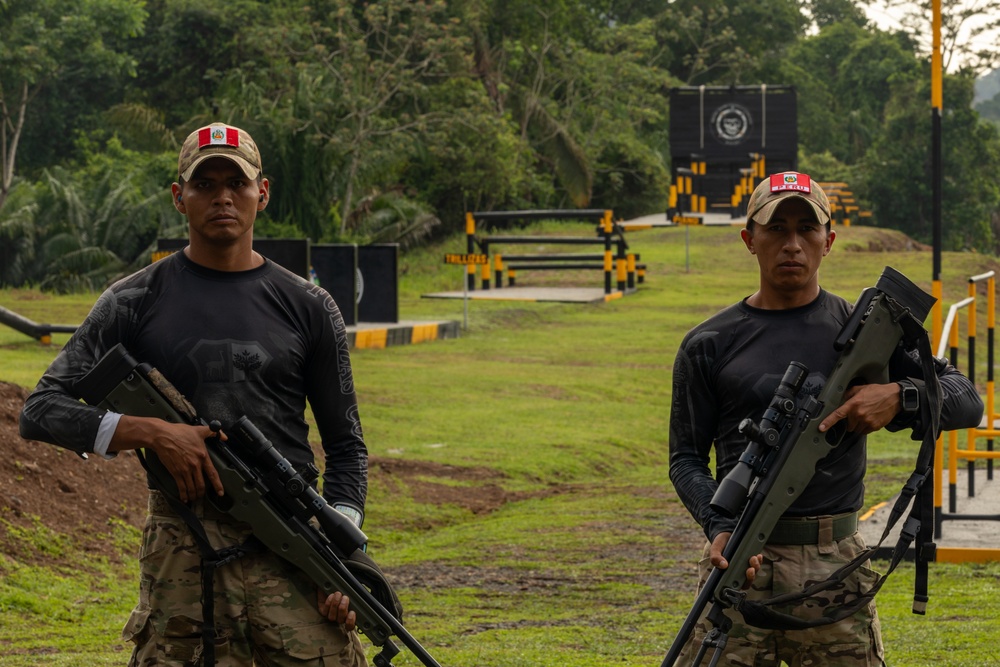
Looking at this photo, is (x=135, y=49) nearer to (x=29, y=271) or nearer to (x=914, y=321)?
(x=29, y=271)

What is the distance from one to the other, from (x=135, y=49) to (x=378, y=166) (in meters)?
12.9

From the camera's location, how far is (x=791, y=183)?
4.15 metres

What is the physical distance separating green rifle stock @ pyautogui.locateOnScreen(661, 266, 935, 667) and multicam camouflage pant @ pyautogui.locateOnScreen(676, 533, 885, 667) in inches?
3.3

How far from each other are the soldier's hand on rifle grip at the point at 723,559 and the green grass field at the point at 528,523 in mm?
2780

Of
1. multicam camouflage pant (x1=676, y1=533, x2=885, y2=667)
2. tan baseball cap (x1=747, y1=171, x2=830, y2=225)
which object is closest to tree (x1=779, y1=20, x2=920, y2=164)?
tan baseball cap (x1=747, y1=171, x2=830, y2=225)

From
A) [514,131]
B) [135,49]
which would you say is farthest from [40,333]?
[514,131]

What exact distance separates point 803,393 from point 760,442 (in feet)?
0.61

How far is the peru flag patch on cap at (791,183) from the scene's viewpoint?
4.14 meters

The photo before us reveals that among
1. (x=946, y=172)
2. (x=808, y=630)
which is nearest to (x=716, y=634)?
(x=808, y=630)

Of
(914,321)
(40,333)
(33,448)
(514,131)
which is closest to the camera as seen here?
(914,321)

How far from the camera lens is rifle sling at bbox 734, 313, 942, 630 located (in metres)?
3.95

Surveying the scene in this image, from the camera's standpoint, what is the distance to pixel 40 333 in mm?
15422

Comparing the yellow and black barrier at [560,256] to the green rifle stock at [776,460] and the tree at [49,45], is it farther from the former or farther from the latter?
the green rifle stock at [776,460]

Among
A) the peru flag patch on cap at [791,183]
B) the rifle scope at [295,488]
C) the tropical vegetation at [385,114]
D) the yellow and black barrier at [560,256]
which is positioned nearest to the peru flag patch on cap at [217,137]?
the rifle scope at [295,488]
